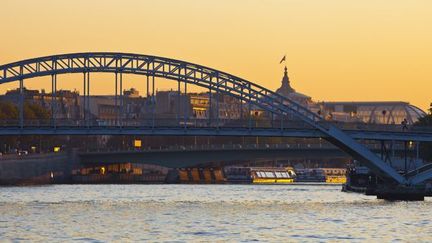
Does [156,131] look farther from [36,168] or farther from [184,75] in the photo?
[36,168]

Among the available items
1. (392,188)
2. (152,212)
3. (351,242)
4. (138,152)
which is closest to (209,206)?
(152,212)

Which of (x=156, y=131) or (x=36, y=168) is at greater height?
(x=156, y=131)

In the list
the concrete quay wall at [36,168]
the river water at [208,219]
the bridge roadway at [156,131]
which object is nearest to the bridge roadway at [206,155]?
the concrete quay wall at [36,168]

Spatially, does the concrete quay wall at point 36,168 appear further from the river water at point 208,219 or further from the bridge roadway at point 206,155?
the river water at point 208,219

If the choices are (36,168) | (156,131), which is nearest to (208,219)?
(156,131)

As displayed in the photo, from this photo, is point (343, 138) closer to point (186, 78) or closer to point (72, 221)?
point (186, 78)

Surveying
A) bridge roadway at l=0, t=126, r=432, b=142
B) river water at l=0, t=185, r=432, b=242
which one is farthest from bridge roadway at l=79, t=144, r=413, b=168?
bridge roadway at l=0, t=126, r=432, b=142

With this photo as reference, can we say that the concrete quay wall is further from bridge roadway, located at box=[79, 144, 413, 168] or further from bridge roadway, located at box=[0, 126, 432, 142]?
bridge roadway, located at box=[0, 126, 432, 142]

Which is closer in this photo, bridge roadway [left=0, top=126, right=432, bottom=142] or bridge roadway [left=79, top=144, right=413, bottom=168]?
bridge roadway [left=0, top=126, right=432, bottom=142]

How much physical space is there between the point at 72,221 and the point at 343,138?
36.6 metres

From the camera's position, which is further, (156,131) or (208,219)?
(156,131)

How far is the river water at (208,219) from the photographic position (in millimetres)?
79312

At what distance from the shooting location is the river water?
79312mm

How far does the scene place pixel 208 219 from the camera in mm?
93188
